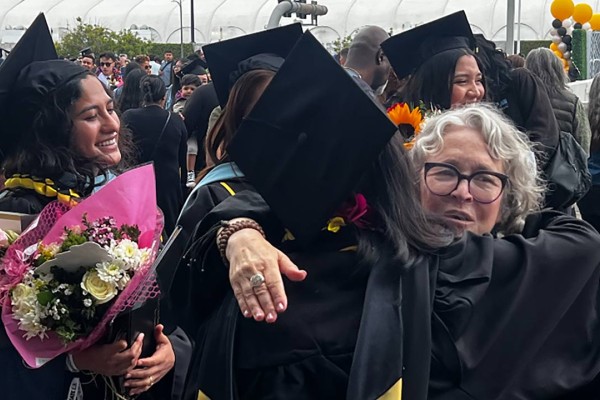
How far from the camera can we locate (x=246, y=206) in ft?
7.00

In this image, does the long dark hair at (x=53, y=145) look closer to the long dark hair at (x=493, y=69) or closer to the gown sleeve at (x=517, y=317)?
the gown sleeve at (x=517, y=317)

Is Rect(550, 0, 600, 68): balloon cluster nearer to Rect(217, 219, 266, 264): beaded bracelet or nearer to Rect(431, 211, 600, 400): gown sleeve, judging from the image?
Rect(431, 211, 600, 400): gown sleeve

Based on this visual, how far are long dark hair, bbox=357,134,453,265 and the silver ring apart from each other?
0.29 meters

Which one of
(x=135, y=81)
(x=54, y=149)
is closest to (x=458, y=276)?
(x=54, y=149)

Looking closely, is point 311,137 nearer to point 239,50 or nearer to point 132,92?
point 239,50

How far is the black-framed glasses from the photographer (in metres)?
2.52

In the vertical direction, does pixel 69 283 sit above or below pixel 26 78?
below

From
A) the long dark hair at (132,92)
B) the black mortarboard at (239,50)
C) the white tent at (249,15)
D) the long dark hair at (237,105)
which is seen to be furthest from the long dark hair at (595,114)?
the white tent at (249,15)

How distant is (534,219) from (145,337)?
3.72ft

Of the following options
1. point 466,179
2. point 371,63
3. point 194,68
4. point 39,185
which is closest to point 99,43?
point 194,68

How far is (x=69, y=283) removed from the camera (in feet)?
8.06

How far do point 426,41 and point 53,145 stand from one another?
8.45 ft

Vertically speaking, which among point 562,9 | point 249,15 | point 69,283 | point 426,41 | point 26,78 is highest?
point 26,78

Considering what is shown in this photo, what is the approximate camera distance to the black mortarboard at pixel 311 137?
6.49ft
